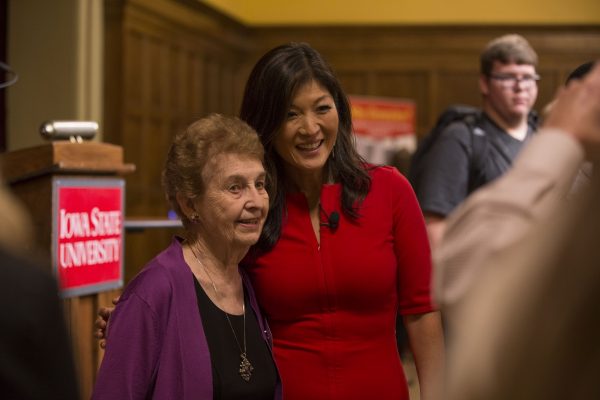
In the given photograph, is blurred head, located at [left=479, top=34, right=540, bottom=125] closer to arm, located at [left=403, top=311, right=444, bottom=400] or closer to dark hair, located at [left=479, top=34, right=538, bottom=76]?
dark hair, located at [left=479, top=34, right=538, bottom=76]

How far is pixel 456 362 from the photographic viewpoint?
845 millimetres

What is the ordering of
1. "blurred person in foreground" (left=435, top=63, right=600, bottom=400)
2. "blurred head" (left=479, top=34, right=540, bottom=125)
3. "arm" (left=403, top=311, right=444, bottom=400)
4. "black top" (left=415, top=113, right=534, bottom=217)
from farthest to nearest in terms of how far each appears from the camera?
"blurred head" (left=479, top=34, right=540, bottom=125) < "black top" (left=415, top=113, right=534, bottom=217) < "arm" (left=403, top=311, right=444, bottom=400) < "blurred person in foreground" (left=435, top=63, right=600, bottom=400)

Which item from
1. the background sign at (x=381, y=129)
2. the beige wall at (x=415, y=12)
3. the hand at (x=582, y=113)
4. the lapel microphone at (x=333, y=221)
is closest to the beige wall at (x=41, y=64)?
the background sign at (x=381, y=129)

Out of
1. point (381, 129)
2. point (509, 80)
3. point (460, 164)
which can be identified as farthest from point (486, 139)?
point (381, 129)

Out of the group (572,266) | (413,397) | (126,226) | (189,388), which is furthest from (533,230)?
(413,397)

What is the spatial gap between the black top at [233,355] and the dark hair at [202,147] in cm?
25

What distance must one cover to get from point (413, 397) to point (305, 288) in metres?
3.03

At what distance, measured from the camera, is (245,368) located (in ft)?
7.28

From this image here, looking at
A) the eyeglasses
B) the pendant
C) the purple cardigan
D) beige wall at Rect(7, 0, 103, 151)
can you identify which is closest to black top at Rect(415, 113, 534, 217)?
the eyeglasses

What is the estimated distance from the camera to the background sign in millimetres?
9055

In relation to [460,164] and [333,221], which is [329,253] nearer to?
[333,221]

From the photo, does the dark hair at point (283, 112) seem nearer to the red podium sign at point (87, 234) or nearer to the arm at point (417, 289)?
the arm at point (417, 289)

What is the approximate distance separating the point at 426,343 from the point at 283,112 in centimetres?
70

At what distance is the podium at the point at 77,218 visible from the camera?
3.21m
